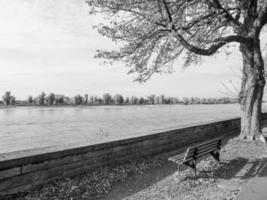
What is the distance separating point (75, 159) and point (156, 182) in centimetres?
163

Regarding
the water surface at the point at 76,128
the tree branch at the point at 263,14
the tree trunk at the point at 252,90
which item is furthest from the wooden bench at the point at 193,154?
the tree branch at the point at 263,14

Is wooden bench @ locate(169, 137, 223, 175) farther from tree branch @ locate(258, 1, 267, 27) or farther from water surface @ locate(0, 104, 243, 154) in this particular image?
tree branch @ locate(258, 1, 267, 27)

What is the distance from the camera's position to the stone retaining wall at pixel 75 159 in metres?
3.58

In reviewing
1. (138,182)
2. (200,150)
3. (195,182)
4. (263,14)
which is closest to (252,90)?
(263,14)

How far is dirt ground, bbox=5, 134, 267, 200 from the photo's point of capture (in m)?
3.92

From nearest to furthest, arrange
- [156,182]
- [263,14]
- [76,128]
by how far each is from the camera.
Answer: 1. [156,182]
2. [263,14]
3. [76,128]

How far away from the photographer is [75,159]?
4.52 m

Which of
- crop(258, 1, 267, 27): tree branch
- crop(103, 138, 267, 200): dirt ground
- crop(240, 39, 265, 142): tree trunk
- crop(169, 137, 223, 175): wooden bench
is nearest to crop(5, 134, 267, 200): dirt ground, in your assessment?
crop(103, 138, 267, 200): dirt ground

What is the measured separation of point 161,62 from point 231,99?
14.9 feet

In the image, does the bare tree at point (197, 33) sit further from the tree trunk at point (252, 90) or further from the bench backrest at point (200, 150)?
the bench backrest at point (200, 150)

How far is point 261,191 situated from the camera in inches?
148

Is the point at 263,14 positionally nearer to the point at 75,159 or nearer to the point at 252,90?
the point at 252,90

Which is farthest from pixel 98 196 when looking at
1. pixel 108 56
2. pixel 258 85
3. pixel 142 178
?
pixel 258 85

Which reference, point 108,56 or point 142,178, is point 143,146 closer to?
point 142,178
